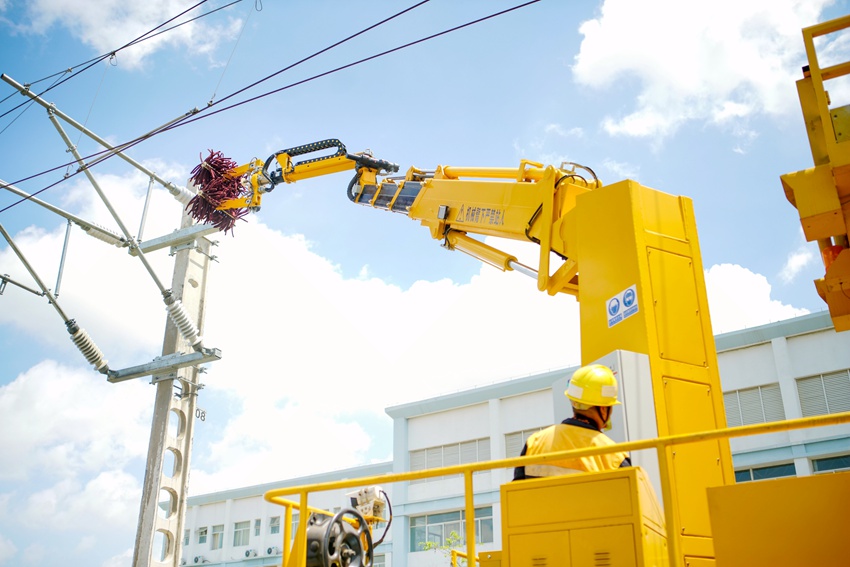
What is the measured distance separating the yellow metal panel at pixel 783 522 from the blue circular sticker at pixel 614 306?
2.83 m

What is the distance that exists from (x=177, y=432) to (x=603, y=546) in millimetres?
14029

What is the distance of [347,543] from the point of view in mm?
5633

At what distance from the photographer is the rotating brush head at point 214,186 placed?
43.7ft

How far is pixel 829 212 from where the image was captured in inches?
200

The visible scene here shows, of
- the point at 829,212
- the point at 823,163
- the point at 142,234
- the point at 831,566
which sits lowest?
the point at 831,566

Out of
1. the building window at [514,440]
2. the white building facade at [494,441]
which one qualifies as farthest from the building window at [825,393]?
the building window at [514,440]

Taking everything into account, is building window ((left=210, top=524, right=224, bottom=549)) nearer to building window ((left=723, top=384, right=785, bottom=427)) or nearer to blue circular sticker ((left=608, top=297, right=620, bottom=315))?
building window ((left=723, top=384, right=785, bottom=427))

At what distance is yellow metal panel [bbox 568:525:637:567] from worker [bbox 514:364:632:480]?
441 millimetres

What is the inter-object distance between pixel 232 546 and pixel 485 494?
21088mm

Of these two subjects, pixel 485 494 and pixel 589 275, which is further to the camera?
pixel 485 494

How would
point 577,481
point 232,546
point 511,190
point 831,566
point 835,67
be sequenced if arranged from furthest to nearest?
1. point 232,546
2. point 511,190
3. point 835,67
4. point 577,481
5. point 831,566

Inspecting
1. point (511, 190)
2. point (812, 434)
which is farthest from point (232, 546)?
point (511, 190)

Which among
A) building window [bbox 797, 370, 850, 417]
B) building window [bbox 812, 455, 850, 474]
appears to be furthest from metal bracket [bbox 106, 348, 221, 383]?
building window [bbox 812, 455, 850, 474]

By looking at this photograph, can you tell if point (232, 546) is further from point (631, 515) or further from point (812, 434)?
point (631, 515)
